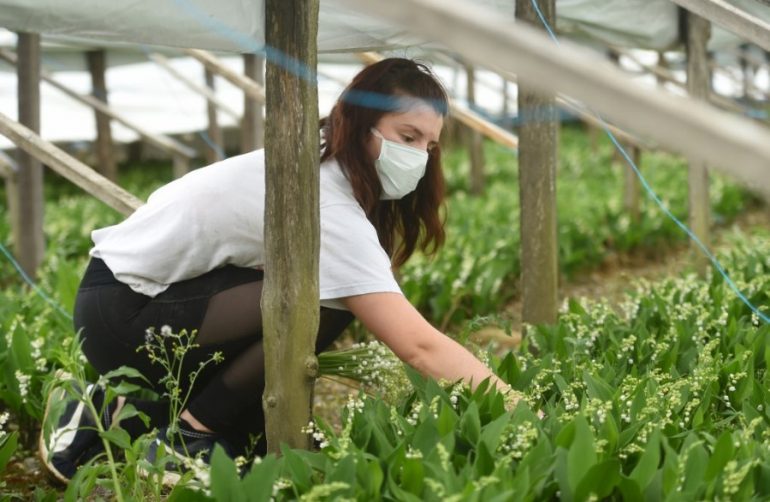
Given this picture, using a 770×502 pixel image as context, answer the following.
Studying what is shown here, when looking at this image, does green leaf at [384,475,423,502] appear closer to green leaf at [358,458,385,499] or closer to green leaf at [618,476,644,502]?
green leaf at [358,458,385,499]

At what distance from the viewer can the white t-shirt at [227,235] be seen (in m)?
2.45

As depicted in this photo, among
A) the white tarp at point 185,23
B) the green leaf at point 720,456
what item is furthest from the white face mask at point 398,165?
the green leaf at point 720,456

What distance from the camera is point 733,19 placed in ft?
9.43

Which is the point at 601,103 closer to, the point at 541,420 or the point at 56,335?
the point at 541,420

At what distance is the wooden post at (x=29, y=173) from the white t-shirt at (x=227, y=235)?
2.35 meters

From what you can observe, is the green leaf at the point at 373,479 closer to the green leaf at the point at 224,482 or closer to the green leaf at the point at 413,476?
the green leaf at the point at 413,476

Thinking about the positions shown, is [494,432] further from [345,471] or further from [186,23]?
[186,23]

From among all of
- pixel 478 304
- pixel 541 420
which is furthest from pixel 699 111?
pixel 478 304

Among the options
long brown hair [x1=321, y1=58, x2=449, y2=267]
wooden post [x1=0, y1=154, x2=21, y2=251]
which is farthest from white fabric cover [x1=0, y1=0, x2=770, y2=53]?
wooden post [x1=0, y1=154, x2=21, y2=251]

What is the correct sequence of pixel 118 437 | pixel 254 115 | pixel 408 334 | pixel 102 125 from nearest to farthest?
1. pixel 118 437
2. pixel 408 334
3. pixel 254 115
4. pixel 102 125

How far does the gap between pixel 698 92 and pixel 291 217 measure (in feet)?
10.6

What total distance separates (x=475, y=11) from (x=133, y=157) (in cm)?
1293

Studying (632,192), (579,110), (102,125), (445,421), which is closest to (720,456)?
(445,421)

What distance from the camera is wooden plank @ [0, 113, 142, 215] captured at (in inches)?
119
